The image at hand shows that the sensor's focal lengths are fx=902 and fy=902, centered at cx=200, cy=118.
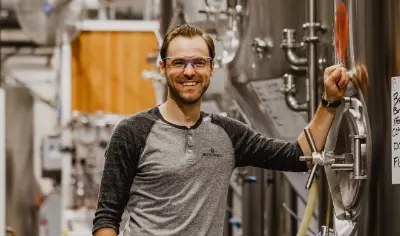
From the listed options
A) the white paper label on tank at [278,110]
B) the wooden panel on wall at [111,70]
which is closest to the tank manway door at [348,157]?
the white paper label on tank at [278,110]


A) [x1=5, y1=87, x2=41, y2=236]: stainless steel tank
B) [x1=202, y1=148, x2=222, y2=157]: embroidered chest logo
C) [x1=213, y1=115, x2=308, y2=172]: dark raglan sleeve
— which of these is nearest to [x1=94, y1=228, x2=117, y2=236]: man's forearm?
[x1=202, y1=148, x2=222, y2=157]: embroidered chest logo

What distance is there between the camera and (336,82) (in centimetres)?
284

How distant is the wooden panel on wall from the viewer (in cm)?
1041

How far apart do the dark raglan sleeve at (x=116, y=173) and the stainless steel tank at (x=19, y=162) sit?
9687 mm

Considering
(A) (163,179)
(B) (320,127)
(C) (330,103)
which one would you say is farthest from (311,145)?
(A) (163,179)

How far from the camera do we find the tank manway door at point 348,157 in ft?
8.63

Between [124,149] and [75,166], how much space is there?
725cm

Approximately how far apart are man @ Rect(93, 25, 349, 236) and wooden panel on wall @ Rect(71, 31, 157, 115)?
7390 millimetres

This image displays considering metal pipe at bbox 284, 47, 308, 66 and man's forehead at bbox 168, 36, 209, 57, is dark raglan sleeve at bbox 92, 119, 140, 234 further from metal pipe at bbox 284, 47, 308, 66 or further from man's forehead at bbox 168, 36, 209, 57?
metal pipe at bbox 284, 47, 308, 66

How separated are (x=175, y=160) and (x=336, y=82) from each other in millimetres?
580

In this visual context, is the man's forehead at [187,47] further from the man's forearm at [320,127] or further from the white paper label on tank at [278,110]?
the white paper label on tank at [278,110]

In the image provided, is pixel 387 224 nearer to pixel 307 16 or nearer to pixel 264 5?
pixel 307 16

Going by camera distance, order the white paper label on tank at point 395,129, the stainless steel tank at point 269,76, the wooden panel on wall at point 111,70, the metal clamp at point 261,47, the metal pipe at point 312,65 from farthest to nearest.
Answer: the wooden panel on wall at point 111,70 < the metal clamp at point 261,47 < the stainless steel tank at point 269,76 < the metal pipe at point 312,65 < the white paper label on tank at point 395,129

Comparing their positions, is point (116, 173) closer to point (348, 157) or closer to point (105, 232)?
point (105, 232)
